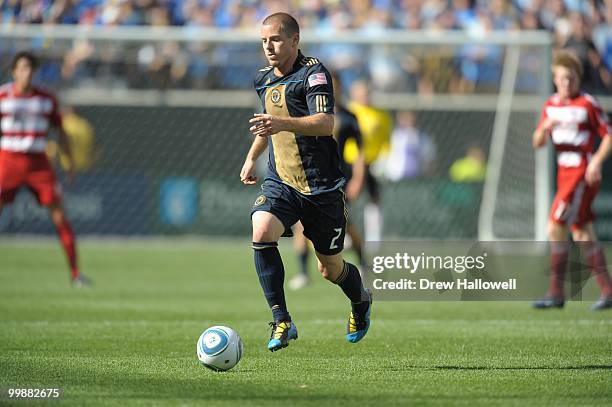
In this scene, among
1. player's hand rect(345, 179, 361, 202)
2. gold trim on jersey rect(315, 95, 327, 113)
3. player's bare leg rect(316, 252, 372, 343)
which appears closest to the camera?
gold trim on jersey rect(315, 95, 327, 113)

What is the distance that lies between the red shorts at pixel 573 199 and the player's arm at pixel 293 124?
14.9ft

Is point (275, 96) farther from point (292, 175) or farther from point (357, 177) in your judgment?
point (357, 177)

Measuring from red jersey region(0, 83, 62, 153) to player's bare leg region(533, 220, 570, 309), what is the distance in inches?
235

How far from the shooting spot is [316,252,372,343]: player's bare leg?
7527 mm

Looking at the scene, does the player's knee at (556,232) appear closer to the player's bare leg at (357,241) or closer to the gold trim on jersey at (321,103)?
the player's bare leg at (357,241)

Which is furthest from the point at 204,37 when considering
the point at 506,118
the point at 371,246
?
the point at 506,118

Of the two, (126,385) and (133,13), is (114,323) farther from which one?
(133,13)

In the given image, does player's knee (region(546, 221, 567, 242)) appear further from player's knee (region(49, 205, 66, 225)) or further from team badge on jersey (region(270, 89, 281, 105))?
player's knee (region(49, 205, 66, 225))

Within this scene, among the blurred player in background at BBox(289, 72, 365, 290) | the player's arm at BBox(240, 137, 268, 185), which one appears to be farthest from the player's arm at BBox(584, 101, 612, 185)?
the player's arm at BBox(240, 137, 268, 185)

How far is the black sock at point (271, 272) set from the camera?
722cm

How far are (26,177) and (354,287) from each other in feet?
21.1

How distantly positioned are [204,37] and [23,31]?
104 inches

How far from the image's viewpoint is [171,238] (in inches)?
789

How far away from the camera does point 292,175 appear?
736 centimetres
